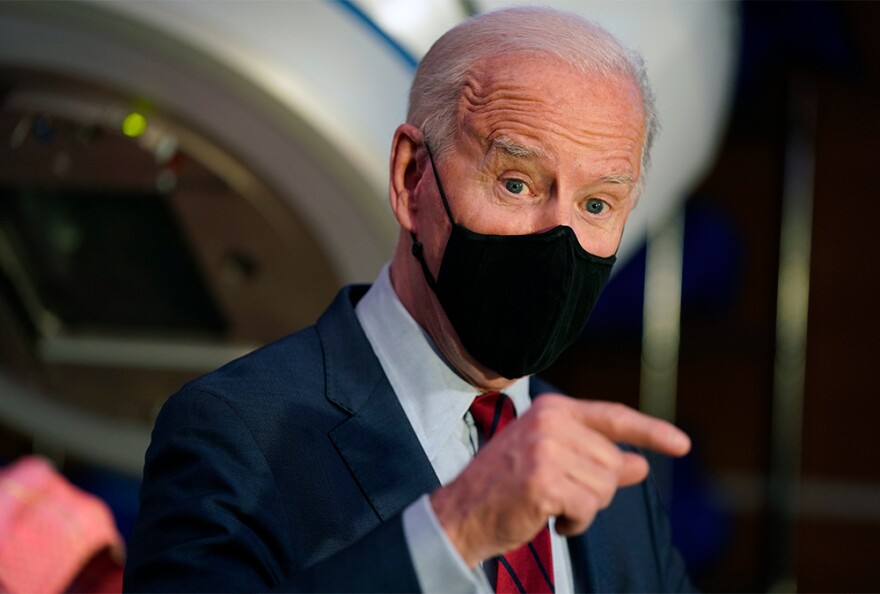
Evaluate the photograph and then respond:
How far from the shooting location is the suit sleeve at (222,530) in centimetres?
74

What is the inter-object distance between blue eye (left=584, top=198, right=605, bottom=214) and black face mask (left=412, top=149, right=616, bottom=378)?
0.04 metres

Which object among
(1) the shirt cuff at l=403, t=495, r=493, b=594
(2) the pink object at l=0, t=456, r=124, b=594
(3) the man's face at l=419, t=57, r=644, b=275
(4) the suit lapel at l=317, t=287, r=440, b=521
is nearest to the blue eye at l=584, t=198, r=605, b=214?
(3) the man's face at l=419, t=57, r=644, b=275

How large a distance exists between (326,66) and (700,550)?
175cm

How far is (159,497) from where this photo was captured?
2.85 feet

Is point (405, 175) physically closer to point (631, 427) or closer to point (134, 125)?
point (631, 427)

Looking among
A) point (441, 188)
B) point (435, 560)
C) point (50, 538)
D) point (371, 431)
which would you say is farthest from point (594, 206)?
point (50, 538)

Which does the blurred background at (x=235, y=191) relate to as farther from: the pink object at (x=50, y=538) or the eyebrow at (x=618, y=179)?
the eyebrow at (x=618, y=179)

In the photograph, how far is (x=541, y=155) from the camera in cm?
93

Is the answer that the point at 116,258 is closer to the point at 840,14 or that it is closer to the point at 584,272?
the point at 584,272

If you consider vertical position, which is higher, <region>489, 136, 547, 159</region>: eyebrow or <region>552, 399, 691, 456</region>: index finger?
<region>489, 136, 547, 159</region>: eyebrow

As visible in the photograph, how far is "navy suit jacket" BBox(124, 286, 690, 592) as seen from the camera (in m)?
0.80

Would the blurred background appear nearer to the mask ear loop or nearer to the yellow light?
the yellow light

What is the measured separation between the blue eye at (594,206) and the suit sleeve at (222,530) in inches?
13.4

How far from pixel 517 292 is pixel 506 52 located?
8.4 inches
